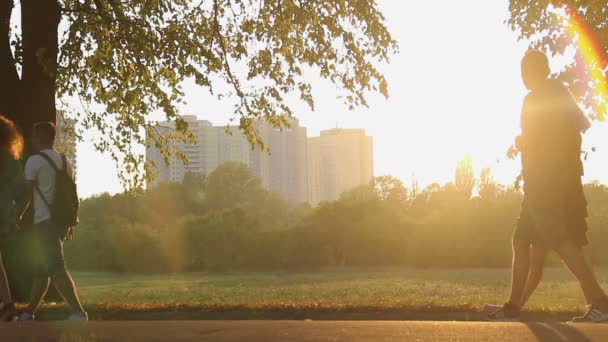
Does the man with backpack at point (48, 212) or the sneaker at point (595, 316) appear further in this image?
the man with backpack at point (48, 212)

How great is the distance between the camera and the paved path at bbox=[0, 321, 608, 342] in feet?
17.5

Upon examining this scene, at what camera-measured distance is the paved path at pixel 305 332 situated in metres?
5.34

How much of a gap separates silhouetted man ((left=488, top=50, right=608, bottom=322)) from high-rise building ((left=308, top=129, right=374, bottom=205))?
168 meters

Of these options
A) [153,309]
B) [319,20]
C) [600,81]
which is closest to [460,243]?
[600,81]

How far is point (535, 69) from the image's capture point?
7105 millimetres

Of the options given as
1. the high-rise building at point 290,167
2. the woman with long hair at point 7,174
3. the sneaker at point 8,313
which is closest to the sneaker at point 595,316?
the sneaker at point 8,313

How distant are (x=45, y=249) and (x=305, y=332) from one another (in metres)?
2.89

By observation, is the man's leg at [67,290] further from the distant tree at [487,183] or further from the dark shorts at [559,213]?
the distant tree at [487,183]

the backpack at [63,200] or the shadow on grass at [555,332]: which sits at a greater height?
the backpack at [63,200]

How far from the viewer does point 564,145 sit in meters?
6.76

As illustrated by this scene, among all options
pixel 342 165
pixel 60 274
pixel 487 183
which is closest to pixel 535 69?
pixel 60 274

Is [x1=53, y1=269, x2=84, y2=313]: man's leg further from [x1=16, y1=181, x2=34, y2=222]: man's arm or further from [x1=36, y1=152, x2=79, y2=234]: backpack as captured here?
[x1=16, y1=181, x2=34, y2=222]: man's arm

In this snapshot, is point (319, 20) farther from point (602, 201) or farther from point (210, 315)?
point (602, 201)

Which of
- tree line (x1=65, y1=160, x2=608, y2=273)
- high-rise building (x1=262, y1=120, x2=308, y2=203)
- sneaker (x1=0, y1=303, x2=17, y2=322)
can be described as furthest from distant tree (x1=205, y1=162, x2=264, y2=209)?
sneaker (x1=0, y1=303, x2=17, y2=322)
